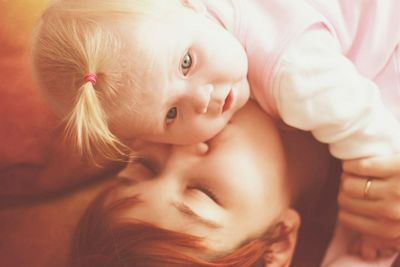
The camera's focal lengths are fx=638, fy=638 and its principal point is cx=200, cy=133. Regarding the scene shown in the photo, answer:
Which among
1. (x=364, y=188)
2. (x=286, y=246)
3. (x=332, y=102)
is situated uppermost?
(x=332, y=102)

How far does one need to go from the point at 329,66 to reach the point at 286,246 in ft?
0.92

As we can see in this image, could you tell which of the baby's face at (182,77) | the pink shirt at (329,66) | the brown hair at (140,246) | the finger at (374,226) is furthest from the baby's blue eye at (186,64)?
the finger at (374,226)

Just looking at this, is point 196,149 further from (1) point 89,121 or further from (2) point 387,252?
(2) point 387,252

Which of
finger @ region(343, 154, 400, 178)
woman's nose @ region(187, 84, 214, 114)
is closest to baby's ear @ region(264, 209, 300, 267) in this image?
finger @ region(343, 154, 400, 178)

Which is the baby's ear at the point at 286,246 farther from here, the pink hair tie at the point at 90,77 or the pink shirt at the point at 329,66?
the pink hair tie at the point at 90,77

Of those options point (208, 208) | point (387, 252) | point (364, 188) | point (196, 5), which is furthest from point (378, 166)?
point (196, 5)

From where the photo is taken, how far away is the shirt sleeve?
0.89 meters

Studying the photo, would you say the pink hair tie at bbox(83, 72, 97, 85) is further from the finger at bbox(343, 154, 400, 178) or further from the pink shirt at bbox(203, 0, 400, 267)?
the finger at bbox(343, 154, 400, 178)

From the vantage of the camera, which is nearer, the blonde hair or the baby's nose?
the blonde hair

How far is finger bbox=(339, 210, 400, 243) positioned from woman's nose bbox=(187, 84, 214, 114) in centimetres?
28

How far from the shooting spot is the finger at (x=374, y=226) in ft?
3.01

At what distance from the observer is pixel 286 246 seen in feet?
3.17

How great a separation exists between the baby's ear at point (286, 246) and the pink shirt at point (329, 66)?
0.07 metres

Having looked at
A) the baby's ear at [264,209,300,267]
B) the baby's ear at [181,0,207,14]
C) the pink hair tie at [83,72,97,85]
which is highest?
the baby's ear at [181,0,207,14]
